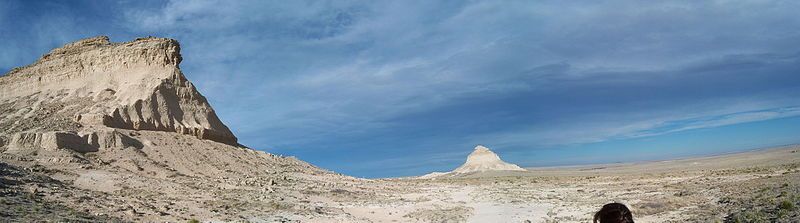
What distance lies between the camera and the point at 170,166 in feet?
102

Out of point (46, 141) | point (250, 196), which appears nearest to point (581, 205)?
point (250, 196)

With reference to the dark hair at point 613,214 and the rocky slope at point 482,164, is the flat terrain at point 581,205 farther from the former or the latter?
the rocky slope at point 482,164

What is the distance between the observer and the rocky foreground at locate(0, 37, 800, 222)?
20281 millimetres

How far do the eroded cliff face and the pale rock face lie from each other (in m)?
60.3

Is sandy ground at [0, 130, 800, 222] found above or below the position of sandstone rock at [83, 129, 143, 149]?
below

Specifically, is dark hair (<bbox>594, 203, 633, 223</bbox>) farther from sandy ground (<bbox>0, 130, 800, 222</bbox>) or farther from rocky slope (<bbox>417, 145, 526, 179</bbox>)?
rocky slope (<bbox>417, 145, 526, 179</bbox>)

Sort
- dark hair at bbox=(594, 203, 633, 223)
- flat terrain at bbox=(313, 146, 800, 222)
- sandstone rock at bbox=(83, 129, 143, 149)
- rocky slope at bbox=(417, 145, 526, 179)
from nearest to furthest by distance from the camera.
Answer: dark hair at bbox=(594, 203, 633, 223), flat terrain at bbox=(313, 146, 800, 222), sandstone rock at bbox=(83, 129, 143, 149), rocky slope at bbox=(417, 145, 526, 179)

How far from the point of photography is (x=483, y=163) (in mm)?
98875

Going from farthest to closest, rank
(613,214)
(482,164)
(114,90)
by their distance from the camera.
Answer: (482,164)
(114,90)
(613,214)

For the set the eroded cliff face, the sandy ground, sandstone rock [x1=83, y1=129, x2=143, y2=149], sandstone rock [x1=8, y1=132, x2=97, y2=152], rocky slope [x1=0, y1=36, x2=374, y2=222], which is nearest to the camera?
the sandy ground

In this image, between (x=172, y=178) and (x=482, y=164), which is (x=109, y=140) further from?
(x=482, y=164)

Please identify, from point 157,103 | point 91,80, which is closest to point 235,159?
point 157,103

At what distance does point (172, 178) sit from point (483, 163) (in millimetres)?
75727

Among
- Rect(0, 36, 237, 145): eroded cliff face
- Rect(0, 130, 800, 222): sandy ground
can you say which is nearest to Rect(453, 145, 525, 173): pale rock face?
Rect(0, 130, 800, 222): sandy ground
